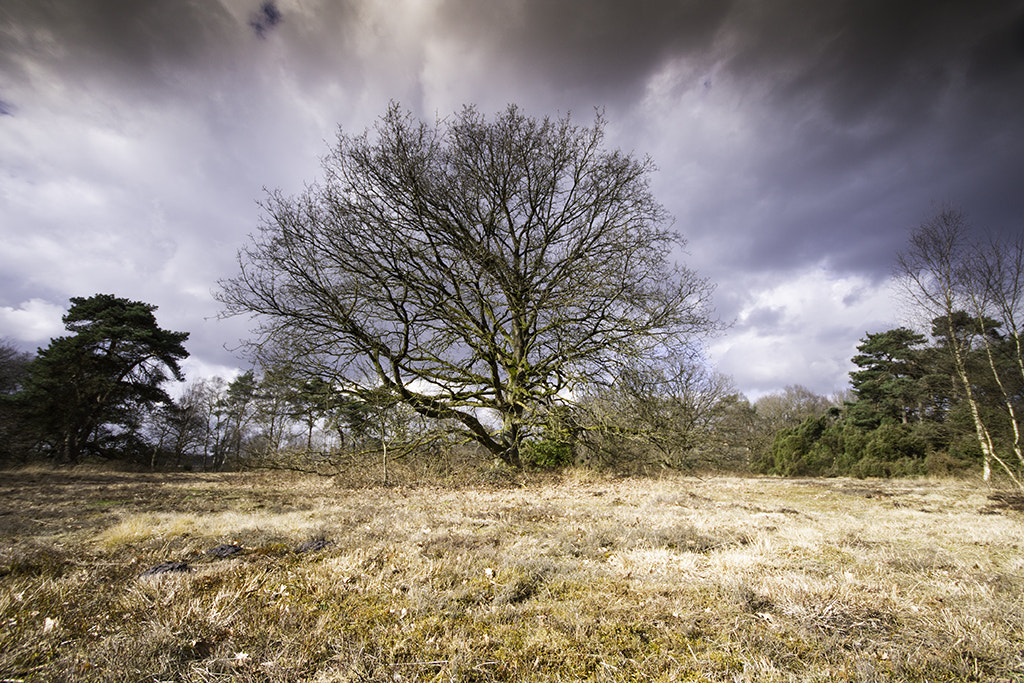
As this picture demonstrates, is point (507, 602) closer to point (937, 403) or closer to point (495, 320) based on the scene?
point (495, 320)

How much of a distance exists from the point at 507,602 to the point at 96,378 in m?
30.2

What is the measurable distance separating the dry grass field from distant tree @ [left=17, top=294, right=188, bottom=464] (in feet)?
79.1

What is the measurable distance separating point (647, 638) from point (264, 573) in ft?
9.15

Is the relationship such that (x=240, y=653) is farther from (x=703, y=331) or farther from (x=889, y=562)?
(x=703, y=331)

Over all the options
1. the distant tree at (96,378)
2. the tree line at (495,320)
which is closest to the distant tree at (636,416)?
the tree line at (495,320)

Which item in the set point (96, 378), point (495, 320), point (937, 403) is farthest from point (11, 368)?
point (937, 403)

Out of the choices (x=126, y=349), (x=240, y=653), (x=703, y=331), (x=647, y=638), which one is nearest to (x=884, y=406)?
(x=703, y=331)

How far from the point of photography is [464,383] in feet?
39.5

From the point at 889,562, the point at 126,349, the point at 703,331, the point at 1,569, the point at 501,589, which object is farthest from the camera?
the point at 126,349

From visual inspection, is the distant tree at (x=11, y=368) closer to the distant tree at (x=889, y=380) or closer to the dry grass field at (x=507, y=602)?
the dry grass field at (x=507, y=602)

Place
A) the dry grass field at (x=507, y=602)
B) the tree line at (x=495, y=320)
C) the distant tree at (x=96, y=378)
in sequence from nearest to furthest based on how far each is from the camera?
the dry grass field at (x=507, y=602) → the tree line at (x=495, y=320) → the distant tree at (x=96, y=378)

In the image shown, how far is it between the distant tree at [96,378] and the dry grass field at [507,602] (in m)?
24.1

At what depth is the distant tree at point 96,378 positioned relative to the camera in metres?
21.3

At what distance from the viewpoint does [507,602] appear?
8.55 feet
